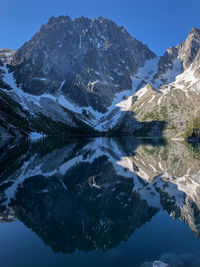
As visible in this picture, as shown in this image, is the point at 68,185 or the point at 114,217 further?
the point at 68,185

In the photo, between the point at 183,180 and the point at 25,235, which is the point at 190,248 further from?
the point at 183,180

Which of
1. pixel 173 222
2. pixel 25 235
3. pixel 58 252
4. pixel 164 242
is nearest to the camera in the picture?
pixel 58 252

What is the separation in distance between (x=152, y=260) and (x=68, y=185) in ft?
55.9

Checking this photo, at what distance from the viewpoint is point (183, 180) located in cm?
2991

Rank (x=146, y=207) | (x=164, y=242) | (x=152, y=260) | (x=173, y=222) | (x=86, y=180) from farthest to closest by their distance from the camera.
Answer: (x=86, y=180), (x=146, y=207), (x=173, y=222), (x=164, y=242), (x=152, y=260)

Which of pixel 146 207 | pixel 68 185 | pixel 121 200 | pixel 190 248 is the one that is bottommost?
pixel 190 248

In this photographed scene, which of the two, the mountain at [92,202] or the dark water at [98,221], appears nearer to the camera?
the dark water at [98,221]

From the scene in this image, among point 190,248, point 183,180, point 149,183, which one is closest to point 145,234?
point 190,248

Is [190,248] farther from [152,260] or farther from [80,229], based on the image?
[80,229]

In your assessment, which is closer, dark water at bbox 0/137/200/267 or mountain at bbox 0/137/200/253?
dark water at bbox 0/137/200/267

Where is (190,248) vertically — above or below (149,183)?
below

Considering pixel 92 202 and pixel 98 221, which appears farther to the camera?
pixel 92 202

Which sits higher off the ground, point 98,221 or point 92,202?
point 92,202

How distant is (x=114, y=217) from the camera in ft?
55.5
